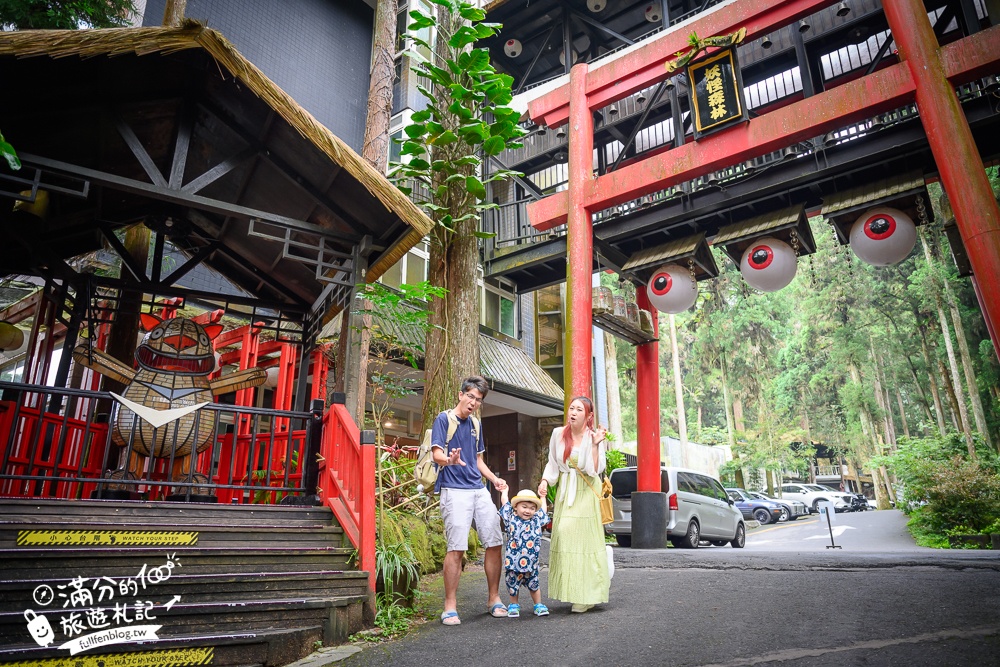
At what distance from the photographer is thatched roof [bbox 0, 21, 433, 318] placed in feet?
16.7

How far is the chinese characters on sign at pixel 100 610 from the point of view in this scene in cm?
316

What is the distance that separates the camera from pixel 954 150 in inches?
249

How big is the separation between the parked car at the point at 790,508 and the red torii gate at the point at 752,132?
795 inches

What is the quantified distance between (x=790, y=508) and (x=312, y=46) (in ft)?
89.0

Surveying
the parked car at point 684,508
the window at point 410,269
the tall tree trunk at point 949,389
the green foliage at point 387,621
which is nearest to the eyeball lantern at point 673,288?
the parked car at point 684,508

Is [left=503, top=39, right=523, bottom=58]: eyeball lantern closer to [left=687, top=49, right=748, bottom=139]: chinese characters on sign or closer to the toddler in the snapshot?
[left=687, top=49, right=748, bottom=139]: chinese characters on sign

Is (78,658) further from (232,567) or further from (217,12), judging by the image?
(217,12)

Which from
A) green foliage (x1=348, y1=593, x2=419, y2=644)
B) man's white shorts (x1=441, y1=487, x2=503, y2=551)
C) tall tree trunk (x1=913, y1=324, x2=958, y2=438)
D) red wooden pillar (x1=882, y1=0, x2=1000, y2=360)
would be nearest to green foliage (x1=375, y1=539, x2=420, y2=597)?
green foliage (x1=348, y1=593, x2=419, y2=644)

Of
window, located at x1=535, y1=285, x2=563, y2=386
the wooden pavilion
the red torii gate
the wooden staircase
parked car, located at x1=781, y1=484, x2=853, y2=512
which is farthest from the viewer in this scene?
parked car, located at x1=781, y1=484, x2=853, y2=512

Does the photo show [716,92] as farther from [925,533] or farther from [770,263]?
[925,533]

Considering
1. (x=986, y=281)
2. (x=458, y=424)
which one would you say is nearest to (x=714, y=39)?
(x=986, y=281)

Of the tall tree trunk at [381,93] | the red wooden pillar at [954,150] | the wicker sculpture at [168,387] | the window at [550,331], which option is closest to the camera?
the wicker sculpture at [168,387]

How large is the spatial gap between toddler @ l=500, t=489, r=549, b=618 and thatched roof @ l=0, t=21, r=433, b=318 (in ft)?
9.28

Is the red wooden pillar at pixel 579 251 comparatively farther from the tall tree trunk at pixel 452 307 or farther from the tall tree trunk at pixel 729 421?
the tall tree trunk at pixel 729 421
